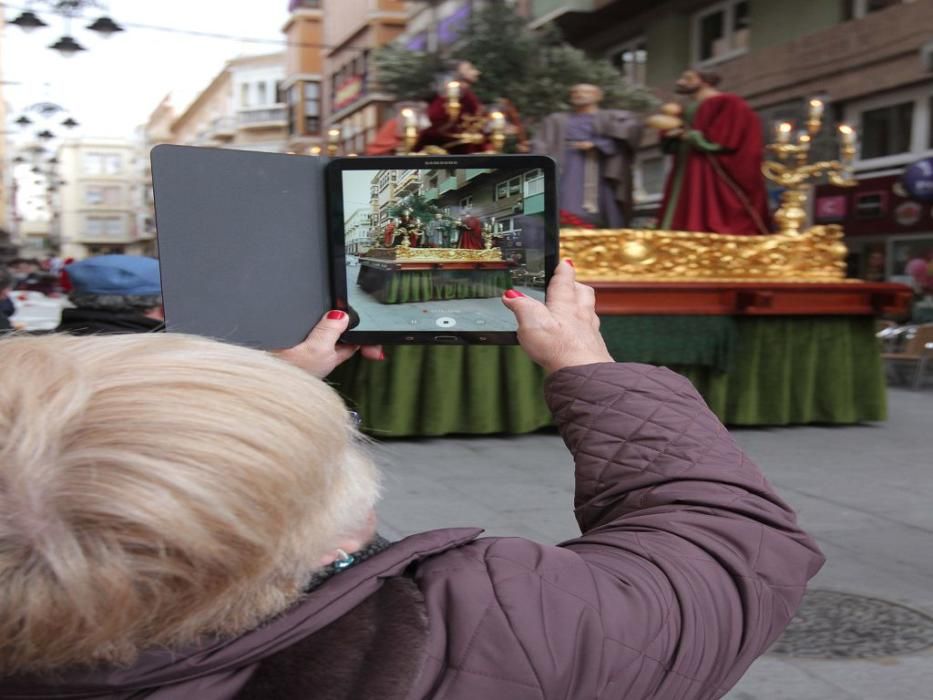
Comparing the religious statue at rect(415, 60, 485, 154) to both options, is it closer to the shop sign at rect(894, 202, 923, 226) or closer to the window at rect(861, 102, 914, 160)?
the shop sign at rect(894, 202, 923, 226)

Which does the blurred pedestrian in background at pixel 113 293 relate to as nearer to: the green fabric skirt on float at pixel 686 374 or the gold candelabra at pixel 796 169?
the green fabric skirt on float at pixel 686 374

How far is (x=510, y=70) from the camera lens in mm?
13242

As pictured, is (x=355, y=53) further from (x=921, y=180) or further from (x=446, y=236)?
(x=446, y=236)

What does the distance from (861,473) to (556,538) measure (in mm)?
2494

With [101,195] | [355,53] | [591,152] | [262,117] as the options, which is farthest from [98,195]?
[591,152]

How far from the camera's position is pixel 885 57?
15.6 m

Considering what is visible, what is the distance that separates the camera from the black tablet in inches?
57.6

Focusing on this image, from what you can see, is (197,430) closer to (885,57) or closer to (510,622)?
(510,622)

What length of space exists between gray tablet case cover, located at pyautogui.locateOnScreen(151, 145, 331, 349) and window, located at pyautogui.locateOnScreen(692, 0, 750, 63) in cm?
1910

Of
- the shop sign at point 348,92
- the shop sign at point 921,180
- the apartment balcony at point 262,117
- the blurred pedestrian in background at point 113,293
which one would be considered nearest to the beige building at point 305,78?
the shop sign at point 348,92

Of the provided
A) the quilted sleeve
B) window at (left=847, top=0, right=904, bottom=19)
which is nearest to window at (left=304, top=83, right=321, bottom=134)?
window at (left=847, top=0, right=904, bottom=19)

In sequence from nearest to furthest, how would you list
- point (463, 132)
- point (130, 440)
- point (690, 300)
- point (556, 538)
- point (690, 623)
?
point (130, 440) → point (690, 623) → point (556, 538) → point (690, 300) → point (463, 132)

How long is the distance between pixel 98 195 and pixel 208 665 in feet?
320

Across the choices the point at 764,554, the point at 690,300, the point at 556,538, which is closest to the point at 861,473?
the point at 690,300
